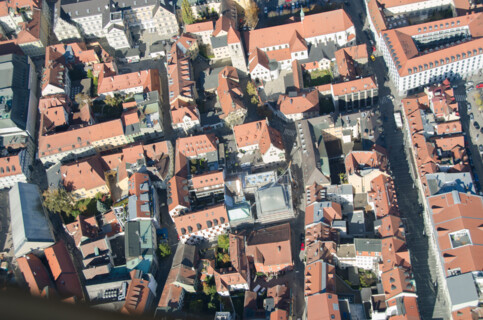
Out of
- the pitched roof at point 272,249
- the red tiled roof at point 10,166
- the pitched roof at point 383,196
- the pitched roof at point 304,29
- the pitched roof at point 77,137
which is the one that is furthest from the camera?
the pitched roof at point 304,29

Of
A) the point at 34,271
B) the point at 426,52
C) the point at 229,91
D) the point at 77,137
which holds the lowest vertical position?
the point at 34,271

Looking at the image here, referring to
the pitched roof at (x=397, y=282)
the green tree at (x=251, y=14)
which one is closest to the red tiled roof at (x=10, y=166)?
the green tree at (x=251, y=14)

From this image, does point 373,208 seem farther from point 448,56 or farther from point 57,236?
point 57,236

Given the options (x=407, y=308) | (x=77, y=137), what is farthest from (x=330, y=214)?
(x=77, y=137)

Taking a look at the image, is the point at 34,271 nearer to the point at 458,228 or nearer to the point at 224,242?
the point at 224,242

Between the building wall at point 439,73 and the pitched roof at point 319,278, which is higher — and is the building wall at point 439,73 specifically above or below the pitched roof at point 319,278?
above

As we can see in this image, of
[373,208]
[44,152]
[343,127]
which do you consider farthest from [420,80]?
[44,152]

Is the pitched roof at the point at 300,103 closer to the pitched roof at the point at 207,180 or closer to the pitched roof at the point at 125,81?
the pitched roof at the point at 207,180
